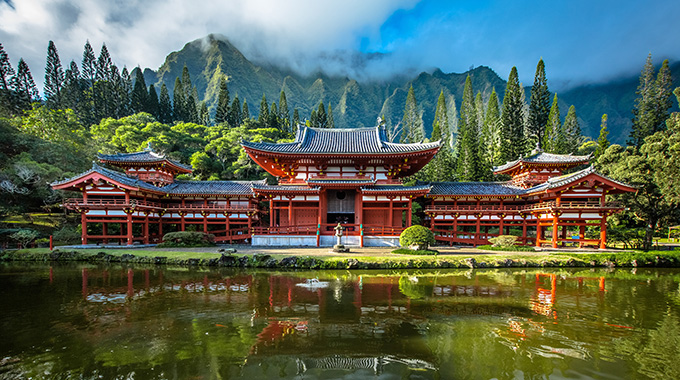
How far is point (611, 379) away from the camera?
4.81 metres

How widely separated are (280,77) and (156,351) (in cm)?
13221

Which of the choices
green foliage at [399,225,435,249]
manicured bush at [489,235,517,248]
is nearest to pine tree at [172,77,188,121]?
green foliage at [399,225,435,249]

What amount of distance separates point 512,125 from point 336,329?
138 feet

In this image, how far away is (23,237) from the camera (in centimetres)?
→ 1856

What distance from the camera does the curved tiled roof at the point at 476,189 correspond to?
905 inches

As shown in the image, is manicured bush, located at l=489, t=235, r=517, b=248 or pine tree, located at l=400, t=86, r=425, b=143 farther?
pine tree, located at l=400, t=86, r=425, b=143

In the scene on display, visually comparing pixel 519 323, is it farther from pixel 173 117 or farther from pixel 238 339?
pixel 173 117

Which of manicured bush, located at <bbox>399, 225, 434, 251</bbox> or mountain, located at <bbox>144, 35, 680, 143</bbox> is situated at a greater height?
mountain, located at <bbox>144, 35, 680, 143</bbox>

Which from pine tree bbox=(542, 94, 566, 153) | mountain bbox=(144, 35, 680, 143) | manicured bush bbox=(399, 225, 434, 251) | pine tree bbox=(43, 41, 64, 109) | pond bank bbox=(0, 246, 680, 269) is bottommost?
pond bank bbox=(0, 246, 680, 269)

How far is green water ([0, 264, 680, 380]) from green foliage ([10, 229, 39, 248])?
9.94m

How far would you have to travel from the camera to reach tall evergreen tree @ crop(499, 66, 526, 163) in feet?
124

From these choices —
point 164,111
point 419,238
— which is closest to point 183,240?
point 419,238

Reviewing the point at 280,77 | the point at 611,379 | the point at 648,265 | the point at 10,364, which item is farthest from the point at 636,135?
the point at 280,77

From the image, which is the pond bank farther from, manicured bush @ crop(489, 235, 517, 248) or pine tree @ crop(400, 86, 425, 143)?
pine tree @ crop(400, 86, 425, 143)
